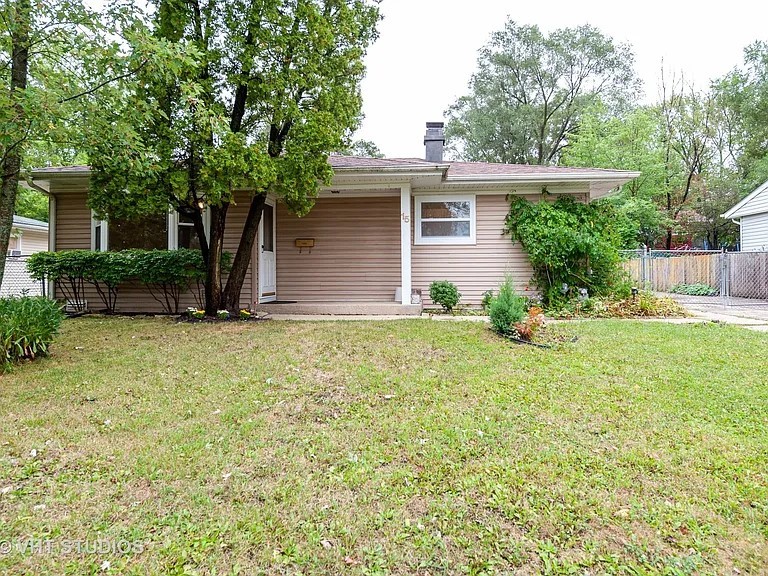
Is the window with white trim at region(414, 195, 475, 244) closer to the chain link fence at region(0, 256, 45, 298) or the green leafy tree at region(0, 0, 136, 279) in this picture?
the green leafy tree at region(0, 0, 136, 279)

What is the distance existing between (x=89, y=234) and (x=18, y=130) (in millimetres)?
5072

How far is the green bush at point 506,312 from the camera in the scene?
581cm

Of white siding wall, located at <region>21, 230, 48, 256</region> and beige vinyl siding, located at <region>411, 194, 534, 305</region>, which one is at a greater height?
white siding wall, located at <region>21, 230, 48, 256</region>

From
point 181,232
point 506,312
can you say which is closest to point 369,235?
point 181,232

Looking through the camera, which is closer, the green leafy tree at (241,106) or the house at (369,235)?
the green leafy tree at (241,106)

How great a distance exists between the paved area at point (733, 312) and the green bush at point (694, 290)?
39.7 inches

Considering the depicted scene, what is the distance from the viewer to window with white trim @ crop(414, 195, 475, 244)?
9.02m

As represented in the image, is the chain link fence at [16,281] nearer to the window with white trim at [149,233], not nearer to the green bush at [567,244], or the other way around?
the window with white trim at [149,233]

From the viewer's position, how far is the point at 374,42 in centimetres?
732

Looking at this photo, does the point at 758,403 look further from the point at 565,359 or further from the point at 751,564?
the point at 751,564

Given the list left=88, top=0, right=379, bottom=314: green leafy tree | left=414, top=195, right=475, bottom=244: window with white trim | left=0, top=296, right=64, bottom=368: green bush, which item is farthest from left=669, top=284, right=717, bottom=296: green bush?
left=0, top=296, right=64, bottom=368: green bush

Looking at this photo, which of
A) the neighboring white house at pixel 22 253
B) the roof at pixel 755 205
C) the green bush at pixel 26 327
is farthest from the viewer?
the roof at pixel 755 205

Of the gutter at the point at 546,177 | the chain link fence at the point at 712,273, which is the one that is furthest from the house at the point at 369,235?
the chain link fence at the point at 712,273

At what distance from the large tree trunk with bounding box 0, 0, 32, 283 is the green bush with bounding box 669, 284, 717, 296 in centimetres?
1655
